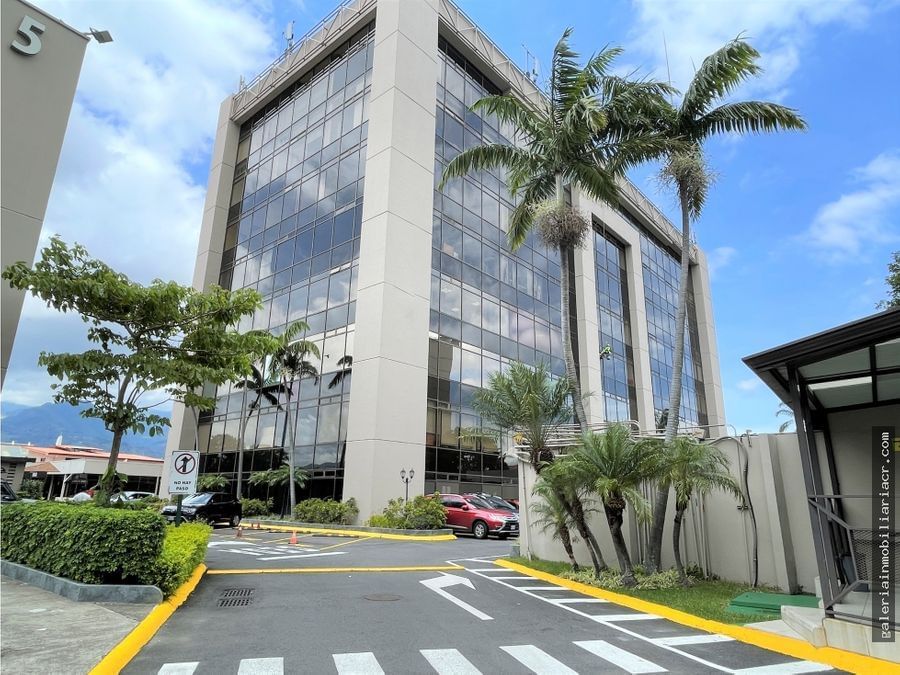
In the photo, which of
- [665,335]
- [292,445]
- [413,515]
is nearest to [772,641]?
[413,515]

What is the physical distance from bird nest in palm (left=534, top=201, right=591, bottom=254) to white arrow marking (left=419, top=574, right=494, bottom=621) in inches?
341

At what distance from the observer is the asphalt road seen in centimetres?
579

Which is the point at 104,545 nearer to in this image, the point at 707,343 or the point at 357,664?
the point at 357,664

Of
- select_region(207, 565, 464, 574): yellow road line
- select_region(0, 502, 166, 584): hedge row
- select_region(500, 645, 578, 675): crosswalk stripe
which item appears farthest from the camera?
select_region(207, 565, 464, 574): yellow road line

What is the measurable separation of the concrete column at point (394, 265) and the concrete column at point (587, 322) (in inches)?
583

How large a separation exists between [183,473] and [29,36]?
804 centimetres

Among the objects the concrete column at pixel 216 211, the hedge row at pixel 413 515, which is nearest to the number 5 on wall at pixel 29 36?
the hedge row at pixel 413 515

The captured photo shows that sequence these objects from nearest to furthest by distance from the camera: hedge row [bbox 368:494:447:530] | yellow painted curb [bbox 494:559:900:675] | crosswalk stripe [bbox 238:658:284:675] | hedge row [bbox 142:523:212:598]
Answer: crosswalk stripe [bbox 238:658:284:675]
yellow painted curb [bbox 494:559:900:675]
hedge row [bbox 142:523:212:598]
hedge row [bbox 368:494:447:530]

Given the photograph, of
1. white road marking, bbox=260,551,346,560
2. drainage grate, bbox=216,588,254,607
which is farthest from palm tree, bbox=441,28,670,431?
drainage grate, bbox=216,588,254,607

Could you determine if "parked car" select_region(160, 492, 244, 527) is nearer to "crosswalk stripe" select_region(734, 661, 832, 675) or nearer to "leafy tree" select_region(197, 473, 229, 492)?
"leafy tree" select_region(197, 473, 229, 492)

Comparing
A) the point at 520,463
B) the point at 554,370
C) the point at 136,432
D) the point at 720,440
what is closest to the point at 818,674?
the point at 720,440

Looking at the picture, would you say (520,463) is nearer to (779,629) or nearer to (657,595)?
(657,595)

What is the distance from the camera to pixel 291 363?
92.7ft

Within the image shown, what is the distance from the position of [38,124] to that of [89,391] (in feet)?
16.1
